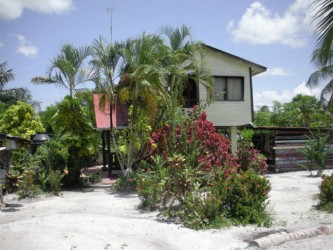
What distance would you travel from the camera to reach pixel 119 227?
26.7 ft

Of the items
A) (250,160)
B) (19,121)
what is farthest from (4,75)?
(250,160)

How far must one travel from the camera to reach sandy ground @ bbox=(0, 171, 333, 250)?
6672 millimetres

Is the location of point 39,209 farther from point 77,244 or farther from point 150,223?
point 77,244

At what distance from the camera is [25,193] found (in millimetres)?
12305

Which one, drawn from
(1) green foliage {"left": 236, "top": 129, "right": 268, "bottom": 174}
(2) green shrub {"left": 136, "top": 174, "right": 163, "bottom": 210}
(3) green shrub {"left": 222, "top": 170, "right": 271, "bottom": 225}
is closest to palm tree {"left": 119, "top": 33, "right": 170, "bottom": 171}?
(2) green shrub {"left": 136, "top": 174, "right": 163, "bottom": 210}

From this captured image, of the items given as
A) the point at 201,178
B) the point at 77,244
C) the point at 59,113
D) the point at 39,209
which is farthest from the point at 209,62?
the point at 77,244

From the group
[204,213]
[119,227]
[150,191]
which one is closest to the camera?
[119,227]

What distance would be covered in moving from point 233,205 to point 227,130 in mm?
12572

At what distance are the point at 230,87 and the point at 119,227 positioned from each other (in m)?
13.8

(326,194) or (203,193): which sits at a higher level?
(203,193)

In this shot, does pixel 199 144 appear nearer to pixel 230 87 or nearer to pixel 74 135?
pixel 74 135

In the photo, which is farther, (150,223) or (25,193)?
(25,193)

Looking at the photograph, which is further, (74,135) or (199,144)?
(74,135)

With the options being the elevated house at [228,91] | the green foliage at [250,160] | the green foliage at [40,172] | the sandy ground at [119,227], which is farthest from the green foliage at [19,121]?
the green foliage at [250,160]
